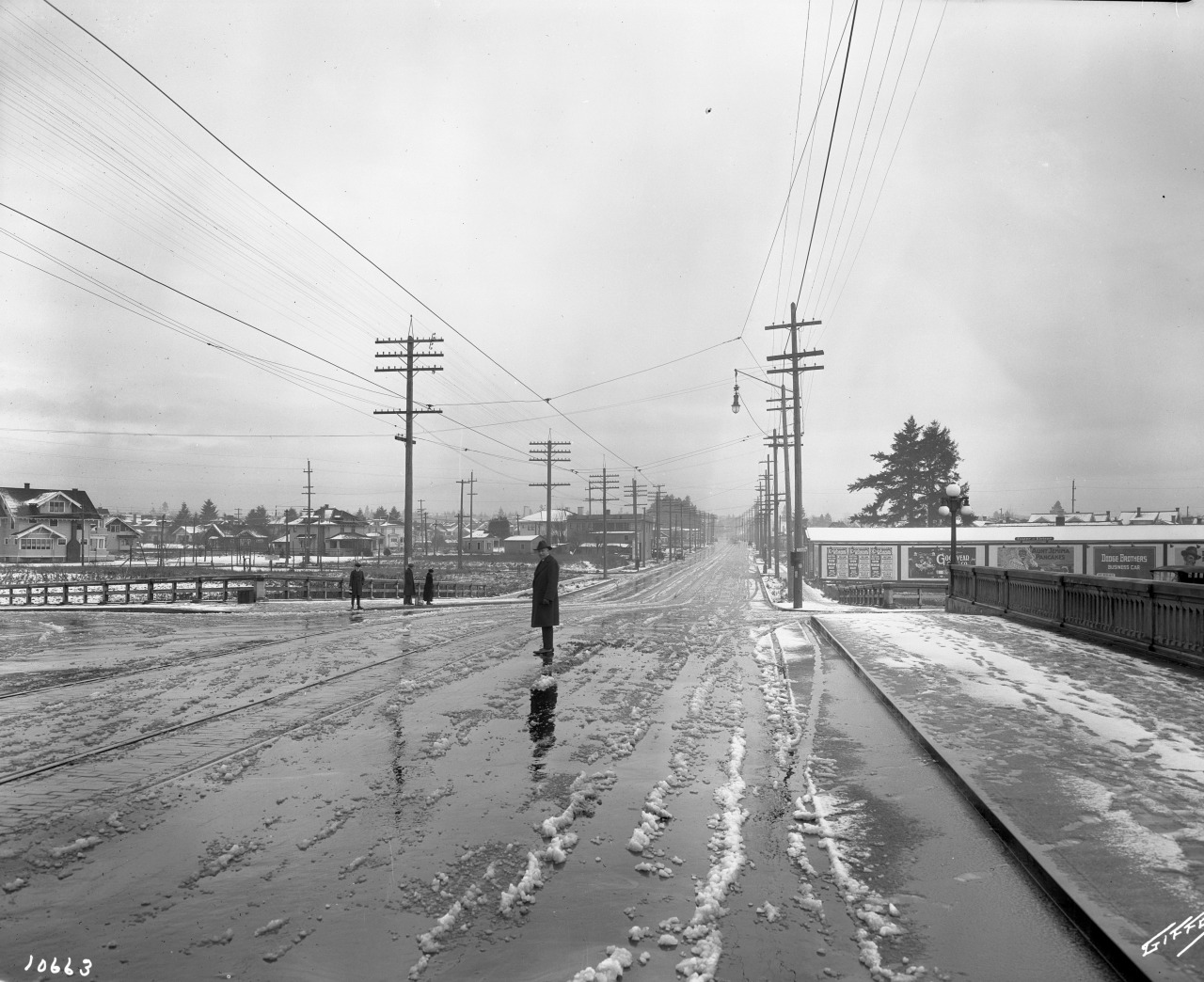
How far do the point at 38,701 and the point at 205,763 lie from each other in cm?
444

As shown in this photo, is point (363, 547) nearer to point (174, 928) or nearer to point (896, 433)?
point (896, 433)

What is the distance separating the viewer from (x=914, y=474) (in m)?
75.6

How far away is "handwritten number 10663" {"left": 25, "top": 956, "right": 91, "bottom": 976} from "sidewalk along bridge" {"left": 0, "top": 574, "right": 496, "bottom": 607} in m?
26.8

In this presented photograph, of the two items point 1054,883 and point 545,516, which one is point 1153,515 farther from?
point 1054,883

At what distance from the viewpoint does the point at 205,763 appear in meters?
6.55

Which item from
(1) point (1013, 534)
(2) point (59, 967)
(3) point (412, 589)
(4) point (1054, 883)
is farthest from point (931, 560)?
(2) point (59, 967)

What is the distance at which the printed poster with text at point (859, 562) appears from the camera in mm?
47125

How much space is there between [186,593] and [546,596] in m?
26.7

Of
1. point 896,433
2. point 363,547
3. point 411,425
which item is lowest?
point 363,547

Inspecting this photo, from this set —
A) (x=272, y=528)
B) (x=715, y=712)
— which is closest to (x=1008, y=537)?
(x=715, y=712)

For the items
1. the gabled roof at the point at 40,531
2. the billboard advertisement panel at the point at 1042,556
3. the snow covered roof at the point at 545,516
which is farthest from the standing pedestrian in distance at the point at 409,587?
the snow covered roof at the point at 545,516

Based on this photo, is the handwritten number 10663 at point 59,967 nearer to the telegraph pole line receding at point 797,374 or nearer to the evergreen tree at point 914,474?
the telegraph pole line receding at point 797,374

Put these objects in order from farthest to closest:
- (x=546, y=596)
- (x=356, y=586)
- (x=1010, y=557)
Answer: (x=1010, y=557) < (x=356, y=586) < (x=546, y=596)

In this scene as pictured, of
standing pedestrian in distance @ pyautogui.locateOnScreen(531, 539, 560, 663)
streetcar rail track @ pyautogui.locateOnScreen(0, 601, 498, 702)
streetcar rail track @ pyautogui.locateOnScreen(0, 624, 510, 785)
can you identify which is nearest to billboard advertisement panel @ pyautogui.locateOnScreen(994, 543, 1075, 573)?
streetcar rail track @ pyautogui.locateOnScreen(0, 601, 498, 702)
